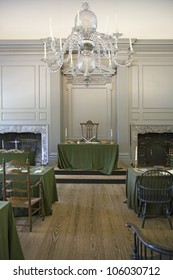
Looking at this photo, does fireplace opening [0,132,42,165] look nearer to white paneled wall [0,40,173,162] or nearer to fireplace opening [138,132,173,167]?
white paneled wall [0,40,173,162]

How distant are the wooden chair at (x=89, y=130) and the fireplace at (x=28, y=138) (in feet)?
4.45

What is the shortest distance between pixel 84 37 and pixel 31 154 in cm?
344

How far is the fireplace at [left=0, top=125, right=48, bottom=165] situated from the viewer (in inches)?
349

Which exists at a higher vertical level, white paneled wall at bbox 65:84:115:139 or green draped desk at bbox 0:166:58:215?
white paneled wall at bbox 65:84:115:139

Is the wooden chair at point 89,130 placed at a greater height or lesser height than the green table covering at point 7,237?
greater

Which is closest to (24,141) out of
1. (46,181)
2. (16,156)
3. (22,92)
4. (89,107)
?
(22,92)

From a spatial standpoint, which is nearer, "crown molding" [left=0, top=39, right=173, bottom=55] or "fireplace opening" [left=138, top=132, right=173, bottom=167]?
"crown molding" [left=0, top=39, right=173, bottom=55]

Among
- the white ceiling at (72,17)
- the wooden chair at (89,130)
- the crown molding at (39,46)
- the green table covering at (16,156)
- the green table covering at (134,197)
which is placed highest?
the white ceiling at (72,17)

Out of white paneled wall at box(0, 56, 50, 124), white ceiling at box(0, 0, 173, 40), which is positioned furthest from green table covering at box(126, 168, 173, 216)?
white ceiling at box(0, 0, 173, 40)

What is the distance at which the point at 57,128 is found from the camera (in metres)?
8.77

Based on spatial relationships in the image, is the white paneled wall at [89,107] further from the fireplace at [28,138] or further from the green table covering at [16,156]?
the green table covering at [16,156]

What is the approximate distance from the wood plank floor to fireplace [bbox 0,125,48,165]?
3.88 metres

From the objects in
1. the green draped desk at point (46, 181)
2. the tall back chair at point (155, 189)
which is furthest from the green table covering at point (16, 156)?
the tall back chair at point (155, 189)

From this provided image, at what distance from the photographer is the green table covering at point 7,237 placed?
7.67 ft
